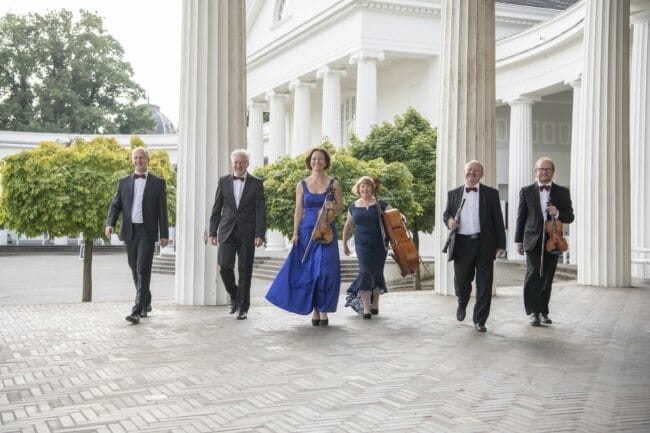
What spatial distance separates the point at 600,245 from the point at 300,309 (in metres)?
8.09

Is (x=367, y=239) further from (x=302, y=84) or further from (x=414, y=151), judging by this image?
(x=302, y=84)

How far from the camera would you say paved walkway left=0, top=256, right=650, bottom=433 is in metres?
4.38

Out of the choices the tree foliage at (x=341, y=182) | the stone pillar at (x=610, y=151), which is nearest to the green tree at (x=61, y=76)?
the tree foliage at (x=341, y=182)

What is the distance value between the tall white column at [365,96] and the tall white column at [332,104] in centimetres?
168

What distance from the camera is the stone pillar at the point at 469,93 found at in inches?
465

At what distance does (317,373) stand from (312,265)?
273 centimetres

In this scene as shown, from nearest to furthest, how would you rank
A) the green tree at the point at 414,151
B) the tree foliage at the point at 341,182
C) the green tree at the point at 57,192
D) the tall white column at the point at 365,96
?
the green tree at the point at 57,192, the tree foliage at the point at 341,182, the green tree at the point at 414,151, the tall white column at the point at 365,96

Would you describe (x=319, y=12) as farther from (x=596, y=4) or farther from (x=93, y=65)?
(x=93, y=65)

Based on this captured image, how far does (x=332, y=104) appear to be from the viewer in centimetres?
3481

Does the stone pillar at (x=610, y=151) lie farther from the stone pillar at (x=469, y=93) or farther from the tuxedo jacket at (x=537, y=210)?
the tuxedo jacket at (x=537, y=210)

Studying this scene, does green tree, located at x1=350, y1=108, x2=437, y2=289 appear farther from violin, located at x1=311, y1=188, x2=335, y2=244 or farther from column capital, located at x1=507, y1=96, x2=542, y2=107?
violin, located at x1=311, y1=188, x2=335, y2=244

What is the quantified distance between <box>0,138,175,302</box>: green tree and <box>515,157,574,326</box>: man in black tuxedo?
12.2 meters

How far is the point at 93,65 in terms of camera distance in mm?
60562

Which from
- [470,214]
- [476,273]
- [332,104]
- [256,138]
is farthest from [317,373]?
[256,138]
